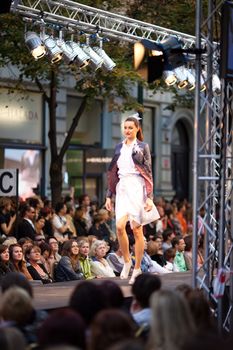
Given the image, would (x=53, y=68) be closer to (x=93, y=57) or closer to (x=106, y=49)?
(x=106, y=49)

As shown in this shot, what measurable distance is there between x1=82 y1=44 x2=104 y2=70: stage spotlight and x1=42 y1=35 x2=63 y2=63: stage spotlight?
0.75m

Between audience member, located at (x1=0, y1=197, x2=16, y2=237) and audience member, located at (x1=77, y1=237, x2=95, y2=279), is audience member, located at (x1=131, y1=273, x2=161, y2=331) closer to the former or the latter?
audience member, located at (x1=77, y1=237, x2=95, y2=279)

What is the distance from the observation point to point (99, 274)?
46.0ft

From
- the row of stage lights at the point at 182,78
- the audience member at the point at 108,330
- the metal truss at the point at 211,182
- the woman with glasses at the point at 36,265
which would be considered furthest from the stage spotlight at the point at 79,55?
the audience member at the point at 108,330

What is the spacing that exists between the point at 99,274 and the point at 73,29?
3.31 metres

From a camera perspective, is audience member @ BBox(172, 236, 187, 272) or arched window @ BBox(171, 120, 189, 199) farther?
arched window @ BBox(171, 120, 189, 199)

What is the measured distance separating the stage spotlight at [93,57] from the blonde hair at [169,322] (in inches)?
329

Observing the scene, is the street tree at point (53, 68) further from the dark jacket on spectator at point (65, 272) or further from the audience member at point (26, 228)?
the dark jacket on spectator at point (65, 272)

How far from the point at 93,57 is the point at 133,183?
3532 millimetres

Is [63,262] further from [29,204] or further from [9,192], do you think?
[29,204]

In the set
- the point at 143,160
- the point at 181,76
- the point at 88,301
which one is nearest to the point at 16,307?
the point at 88,301

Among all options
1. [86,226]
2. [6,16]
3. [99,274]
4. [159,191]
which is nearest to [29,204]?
[86,226]

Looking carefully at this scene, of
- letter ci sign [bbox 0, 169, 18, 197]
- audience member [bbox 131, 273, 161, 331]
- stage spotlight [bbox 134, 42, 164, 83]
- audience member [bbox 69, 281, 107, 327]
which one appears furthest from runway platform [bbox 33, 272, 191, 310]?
letter ci sign [bbox 0, 169, 18, 197]

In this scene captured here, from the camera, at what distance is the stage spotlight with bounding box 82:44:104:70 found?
48.5 ft
